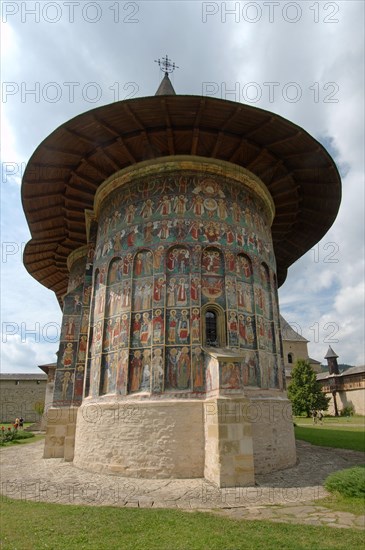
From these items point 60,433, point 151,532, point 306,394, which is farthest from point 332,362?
point 151,532

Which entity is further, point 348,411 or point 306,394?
point 348,411

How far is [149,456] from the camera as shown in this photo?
382 inches

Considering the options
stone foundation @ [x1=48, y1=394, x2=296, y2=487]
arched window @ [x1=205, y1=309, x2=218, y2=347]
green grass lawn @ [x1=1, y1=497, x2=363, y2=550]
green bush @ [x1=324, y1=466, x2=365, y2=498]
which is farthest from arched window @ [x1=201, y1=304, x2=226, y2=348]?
green grass lawn @ [x1=1, y1=497, x2=363, y2=550]

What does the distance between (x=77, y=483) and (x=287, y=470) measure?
5501mm

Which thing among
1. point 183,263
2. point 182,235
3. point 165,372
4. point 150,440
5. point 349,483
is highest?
point 182,235

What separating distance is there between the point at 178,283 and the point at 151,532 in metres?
6.86

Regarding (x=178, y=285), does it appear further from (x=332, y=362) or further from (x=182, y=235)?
(x=332, y=362)

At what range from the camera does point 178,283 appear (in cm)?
1136

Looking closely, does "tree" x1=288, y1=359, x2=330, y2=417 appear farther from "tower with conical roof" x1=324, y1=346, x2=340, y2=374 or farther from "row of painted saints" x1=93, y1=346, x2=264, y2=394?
"row of painted saints" x1=93, y1=346, x2=264, y2=394

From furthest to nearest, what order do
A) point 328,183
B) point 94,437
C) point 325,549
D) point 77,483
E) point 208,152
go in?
point 328,183, point 208,152, point 94,437, point 77,483, point 325,549

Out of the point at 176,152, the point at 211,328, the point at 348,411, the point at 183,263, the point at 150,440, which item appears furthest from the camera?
the point at 348,411

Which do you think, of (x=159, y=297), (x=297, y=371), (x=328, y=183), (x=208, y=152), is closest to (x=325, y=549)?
(x=159, y=297)

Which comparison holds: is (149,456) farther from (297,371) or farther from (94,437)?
(297,371)

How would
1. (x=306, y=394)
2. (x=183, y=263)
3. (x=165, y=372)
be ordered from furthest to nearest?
(x=306, y=394) < (x=183, y=263) < (x=165, y=372)
